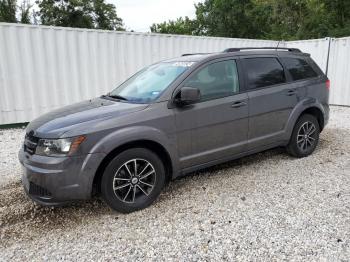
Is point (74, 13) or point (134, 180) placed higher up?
point (74, 13)

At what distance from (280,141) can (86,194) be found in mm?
3062

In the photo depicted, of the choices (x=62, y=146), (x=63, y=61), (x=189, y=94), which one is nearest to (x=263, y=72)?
(x=189, y=94)

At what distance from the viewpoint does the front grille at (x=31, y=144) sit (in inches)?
132

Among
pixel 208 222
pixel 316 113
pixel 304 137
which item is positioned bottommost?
pixel 208 222

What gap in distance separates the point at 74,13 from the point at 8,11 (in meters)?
5.85

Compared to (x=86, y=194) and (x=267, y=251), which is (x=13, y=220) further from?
(x=267, y=251)

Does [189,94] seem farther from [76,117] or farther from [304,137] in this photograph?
[304,137]

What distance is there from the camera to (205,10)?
108ft

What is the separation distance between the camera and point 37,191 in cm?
326

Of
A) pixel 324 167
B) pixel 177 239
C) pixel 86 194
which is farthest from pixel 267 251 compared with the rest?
pixel 324 167

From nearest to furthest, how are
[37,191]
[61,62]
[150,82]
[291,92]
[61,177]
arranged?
[61,177], [37,191], [150,82], [291,92], [61,62]

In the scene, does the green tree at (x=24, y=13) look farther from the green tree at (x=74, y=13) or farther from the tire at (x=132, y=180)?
the tire at (x=132, y=180)

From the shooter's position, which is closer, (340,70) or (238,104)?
(238,104)

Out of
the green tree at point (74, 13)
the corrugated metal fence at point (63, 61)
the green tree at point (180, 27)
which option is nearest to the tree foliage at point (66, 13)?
the green tree at point (74, 13)
